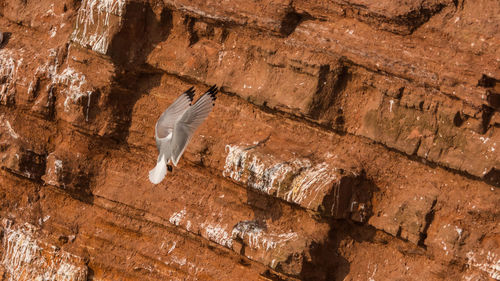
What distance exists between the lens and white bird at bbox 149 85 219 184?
6.82 m

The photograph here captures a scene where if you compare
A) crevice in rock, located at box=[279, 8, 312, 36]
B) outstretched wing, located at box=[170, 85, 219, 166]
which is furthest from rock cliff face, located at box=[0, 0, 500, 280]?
outstretched wing, located at box=[170, 85, 219, 166]

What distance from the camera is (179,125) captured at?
681cm

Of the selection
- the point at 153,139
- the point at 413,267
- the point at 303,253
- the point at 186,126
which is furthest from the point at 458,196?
the point at 153,139

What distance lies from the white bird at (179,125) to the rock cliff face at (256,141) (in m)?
0.59

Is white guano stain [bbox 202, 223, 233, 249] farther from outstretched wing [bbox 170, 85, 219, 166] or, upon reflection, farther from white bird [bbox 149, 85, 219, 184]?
outstretched wing [bbox 170, 85, 219, 166]

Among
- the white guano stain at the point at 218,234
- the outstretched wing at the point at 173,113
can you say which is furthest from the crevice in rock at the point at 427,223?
the outstretched wing at the point at 173,113

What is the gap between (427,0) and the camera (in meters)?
6.59

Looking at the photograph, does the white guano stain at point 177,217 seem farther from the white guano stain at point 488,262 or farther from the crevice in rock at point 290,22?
the white guano stain at point 488,262

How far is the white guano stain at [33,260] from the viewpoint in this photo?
8.28m

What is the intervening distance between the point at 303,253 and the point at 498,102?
1943 millimetres

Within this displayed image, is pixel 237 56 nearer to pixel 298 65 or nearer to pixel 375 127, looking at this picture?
pixel 298 65

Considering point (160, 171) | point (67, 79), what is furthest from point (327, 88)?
point (67, 79)

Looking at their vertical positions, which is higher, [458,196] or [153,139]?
[458,196]

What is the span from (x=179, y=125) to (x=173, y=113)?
9.6 inches
